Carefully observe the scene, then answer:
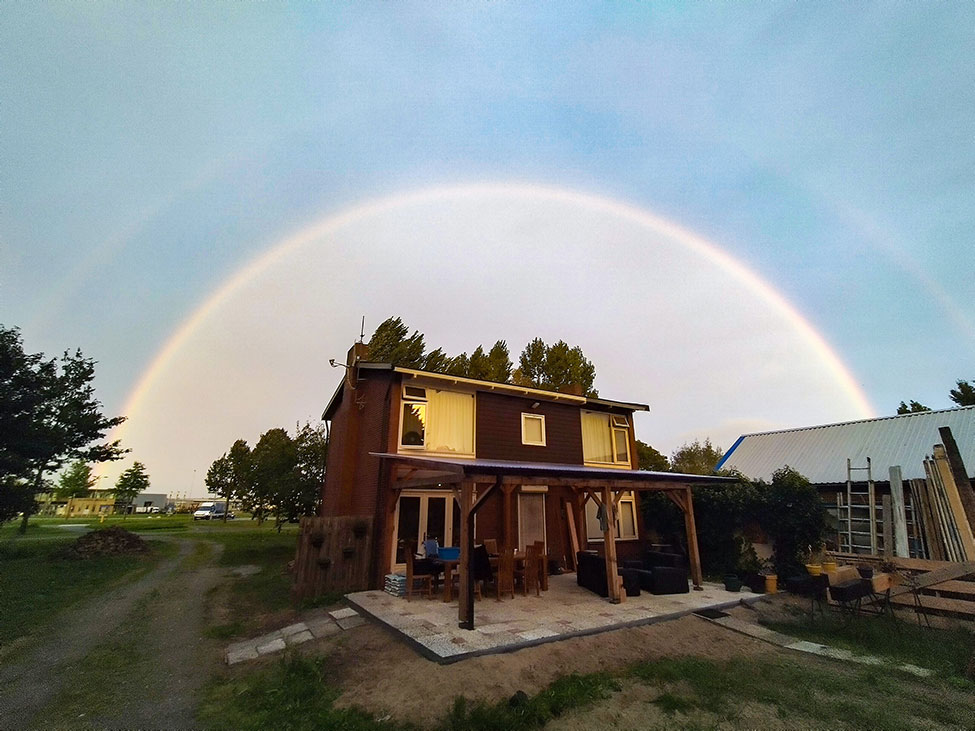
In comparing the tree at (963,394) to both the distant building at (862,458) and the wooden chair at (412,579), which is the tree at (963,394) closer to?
the distant building at (862,458)

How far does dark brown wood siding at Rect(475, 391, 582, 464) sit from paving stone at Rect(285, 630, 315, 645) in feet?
23.5

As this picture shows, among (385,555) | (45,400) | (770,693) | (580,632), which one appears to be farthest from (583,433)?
(45,400)

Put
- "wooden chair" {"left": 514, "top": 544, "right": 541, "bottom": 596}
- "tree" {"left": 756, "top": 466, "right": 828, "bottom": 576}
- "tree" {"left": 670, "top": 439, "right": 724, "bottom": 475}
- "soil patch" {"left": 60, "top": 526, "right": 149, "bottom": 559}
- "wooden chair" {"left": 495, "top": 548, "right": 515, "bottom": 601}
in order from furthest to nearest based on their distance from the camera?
"tree" {"left": 670, "top": 439, "right": 724, "bottom": 475} → "soil patch" {"left": 60, "top": 526, "right": 149, "bottom": 559} → "tree" {"left": 756, "top": 466, "right": 828, "bottom": 576} → "wooden chair" {"left": 514, "top": 544, "right": 541, "bottom": 596} → "wooden chair" {"left": 495, "top": 548, "right": 515, "bottom": 601}

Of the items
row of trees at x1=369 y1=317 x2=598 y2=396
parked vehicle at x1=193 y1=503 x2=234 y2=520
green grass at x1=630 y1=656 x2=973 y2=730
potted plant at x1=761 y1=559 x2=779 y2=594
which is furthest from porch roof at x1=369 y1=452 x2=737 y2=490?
parked vehicle at x1=193 y1=503 x2=234 y2=520

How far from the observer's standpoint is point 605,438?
1788 cm

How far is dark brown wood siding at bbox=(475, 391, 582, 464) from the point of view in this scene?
48.0ft

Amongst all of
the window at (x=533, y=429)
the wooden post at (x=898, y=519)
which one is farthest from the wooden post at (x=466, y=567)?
the wooden post at (x=898, y=519)

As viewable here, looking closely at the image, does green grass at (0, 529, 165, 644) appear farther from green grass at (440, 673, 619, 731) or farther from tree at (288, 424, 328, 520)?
green grass at (440, 673, 619, 731)

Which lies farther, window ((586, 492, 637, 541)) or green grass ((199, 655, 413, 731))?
window ((586, 492, 637, 541))

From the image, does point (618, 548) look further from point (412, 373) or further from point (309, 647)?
point (309, 647)

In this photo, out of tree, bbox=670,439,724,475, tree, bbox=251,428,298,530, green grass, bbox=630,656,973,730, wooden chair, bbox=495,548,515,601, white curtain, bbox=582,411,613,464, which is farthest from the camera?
tree, bbox=670,439,724,475

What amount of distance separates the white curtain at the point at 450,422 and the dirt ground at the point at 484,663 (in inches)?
241

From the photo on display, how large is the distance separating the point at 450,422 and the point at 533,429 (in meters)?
3.40

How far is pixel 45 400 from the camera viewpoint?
1986 cm
